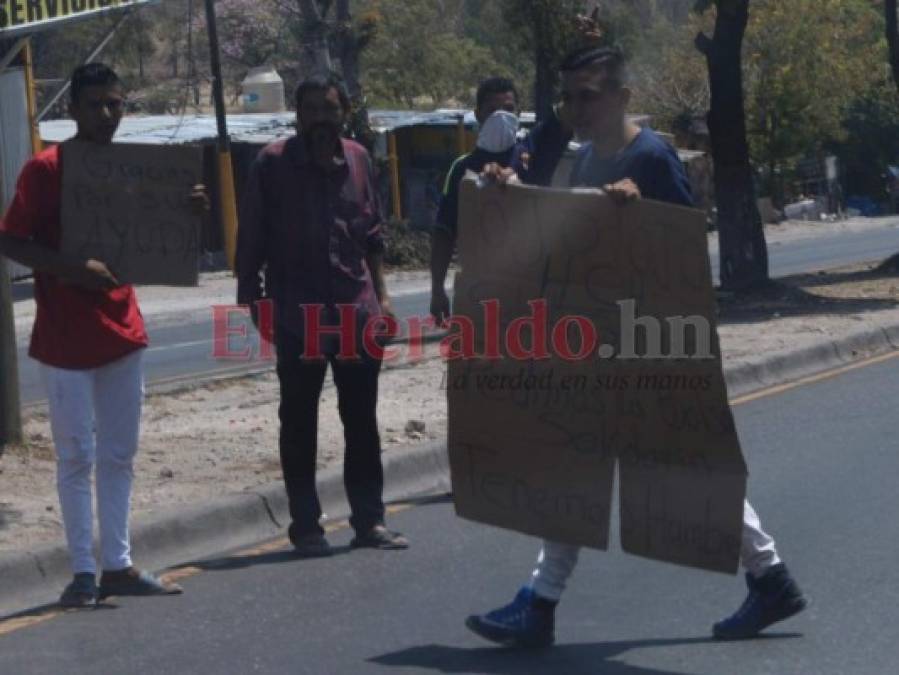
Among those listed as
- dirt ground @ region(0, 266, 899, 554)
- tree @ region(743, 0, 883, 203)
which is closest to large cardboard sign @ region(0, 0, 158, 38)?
dirt ground @ region(0, 266, 899, 554)

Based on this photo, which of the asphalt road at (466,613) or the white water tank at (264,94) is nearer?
the asphalt road at (466,613)

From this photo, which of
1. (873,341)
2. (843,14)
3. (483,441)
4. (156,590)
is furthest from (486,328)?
(843,14)

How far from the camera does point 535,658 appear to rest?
18.2 ft

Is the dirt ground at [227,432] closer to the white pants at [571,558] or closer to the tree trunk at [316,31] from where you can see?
the white pants at [571,558]

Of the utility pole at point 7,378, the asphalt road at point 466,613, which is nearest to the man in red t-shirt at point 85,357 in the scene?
the asphalt road at point 466,613

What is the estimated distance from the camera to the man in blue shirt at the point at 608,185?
5398 millimetres

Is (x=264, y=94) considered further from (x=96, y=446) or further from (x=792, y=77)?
(x=96, y=446)

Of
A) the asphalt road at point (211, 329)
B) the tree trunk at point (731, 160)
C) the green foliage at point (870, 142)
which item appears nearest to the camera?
the asphalt road at point (211, 329)

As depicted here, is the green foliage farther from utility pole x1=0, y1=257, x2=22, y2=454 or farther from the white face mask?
the white face mask

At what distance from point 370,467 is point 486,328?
6.00 feet

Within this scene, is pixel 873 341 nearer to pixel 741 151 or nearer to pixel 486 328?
pixel 741 151

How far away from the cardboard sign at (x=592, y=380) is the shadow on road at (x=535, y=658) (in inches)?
14.9

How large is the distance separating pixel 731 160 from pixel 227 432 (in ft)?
34.2

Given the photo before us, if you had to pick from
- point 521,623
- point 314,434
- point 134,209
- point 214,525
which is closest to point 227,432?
point 214,525
